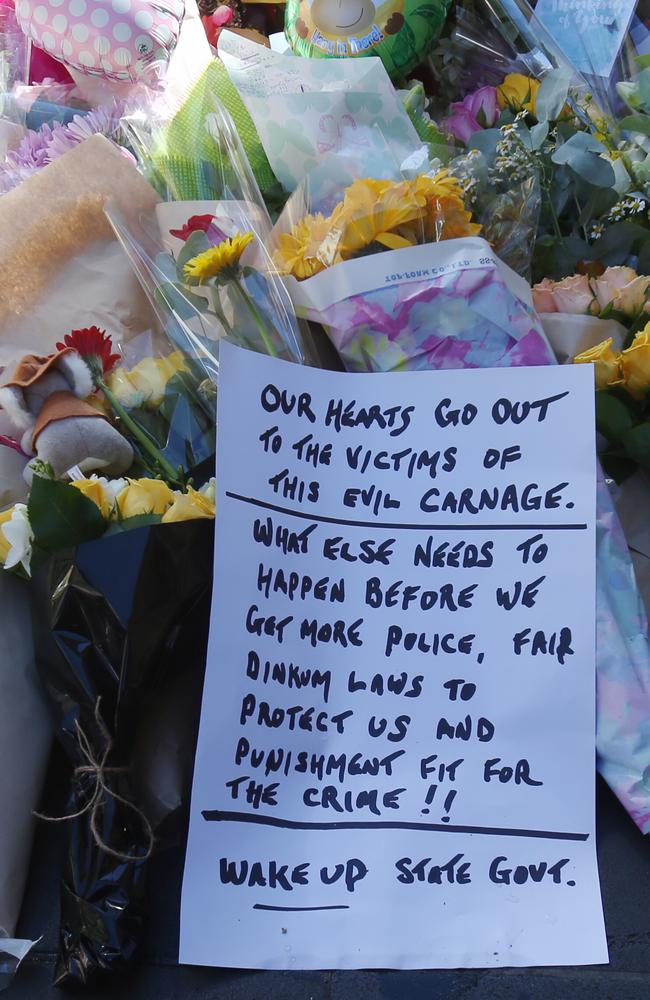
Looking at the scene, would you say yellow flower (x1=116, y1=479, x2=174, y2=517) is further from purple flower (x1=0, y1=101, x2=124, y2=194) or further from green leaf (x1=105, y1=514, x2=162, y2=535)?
purple flower (x1=0, y1=101, x2=124, y2=194)

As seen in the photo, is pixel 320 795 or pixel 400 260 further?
pixel 400 260

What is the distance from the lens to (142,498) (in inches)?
36.1

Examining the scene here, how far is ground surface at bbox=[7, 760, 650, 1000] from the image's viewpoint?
31.7 inches

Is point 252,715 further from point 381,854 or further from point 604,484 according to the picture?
point 604,484

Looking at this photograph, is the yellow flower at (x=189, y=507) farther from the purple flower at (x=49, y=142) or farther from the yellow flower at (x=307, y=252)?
the purple flower at (x=49, y=142)

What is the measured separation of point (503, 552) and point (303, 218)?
1.58ft

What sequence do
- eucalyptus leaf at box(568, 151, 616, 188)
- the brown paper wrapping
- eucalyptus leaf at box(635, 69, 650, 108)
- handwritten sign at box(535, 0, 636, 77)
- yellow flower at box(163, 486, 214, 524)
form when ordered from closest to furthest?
yellow flower at box(163, 486, 214, 524) → the brown paper wrapping → eucalyptus leaf at box(568, 151, 616, 188) → eucalyptus leaf at box(635, 69, 650, 108) → handwritten sign at box(535, 0, 636, 77)

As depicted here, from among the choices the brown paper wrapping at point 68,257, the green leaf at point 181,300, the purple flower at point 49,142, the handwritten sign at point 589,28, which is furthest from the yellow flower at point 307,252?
the handwritten sign at point 589,28

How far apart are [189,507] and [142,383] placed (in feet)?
0.73

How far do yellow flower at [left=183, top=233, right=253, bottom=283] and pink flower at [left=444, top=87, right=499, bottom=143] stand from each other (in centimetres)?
56

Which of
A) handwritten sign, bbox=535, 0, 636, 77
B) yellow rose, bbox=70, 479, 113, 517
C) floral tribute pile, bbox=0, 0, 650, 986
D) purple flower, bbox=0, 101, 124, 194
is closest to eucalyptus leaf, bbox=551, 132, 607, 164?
floral tribute pile, bbox=0, 0, 650, 986

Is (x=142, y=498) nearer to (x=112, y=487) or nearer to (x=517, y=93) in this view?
(x=112, y=487)

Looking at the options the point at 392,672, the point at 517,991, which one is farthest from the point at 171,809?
the point at 517,991

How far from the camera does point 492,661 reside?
90 cm
